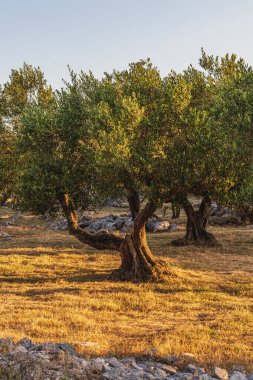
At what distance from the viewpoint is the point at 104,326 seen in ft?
62.0

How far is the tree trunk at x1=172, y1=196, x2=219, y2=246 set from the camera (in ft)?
155

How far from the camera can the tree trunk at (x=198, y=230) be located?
155 feet

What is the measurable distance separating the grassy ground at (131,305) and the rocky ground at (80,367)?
1.22m

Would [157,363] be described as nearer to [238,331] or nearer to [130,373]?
[130,373]

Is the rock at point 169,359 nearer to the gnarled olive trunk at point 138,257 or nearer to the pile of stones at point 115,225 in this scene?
the gnarled olive trunk at point 138,257

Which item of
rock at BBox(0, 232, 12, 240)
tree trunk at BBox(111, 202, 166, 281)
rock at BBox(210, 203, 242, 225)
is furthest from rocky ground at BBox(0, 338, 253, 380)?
rock at BBox(210, 203, 242, 225)

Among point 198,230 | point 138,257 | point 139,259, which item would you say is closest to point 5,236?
point 198,230

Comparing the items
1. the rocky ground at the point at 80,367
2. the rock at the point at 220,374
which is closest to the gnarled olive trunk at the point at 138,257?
the rocky ground at the point at 80,367

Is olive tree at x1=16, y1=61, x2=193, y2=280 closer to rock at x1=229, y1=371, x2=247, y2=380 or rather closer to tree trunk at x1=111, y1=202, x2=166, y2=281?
tree trunk at x1=111, y1=202, x2=166, y2=281

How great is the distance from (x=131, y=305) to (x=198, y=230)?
26037 millimetres

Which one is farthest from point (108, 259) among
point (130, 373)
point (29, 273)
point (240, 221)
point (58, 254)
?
point (240, 221)

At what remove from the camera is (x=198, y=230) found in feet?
157

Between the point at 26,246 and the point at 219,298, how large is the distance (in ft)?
95.8

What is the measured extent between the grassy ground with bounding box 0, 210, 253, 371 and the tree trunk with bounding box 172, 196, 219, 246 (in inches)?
158
